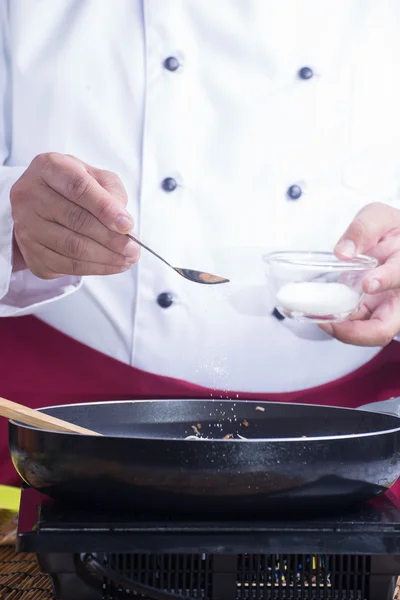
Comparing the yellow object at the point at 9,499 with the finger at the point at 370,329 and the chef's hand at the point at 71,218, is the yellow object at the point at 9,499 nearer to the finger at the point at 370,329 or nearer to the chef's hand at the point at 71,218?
the chef's hand at the point at 71,218

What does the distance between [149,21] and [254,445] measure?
3.25ft

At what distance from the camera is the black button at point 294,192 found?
1.58 m

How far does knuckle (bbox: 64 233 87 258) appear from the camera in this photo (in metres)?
1.30

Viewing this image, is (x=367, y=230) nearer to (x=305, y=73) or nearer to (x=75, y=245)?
(x=305, y=73)

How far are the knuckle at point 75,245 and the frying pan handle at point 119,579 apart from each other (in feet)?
1.98

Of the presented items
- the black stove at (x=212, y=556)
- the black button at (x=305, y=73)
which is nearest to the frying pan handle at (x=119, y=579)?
the black stove at (x=212, y=556)

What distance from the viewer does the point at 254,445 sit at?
0.82m

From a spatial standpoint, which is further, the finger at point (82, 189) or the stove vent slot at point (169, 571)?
the finger at point (82, 189)

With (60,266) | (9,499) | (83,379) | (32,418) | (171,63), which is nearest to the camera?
(32,418)

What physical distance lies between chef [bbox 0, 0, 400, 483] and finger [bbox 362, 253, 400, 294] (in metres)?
0.16

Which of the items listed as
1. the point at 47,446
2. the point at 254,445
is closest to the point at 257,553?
the point at 254,445

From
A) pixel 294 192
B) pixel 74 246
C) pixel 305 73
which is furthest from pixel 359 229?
pixel 74 246

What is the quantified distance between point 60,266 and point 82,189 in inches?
8.6

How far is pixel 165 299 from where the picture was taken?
161 cm
